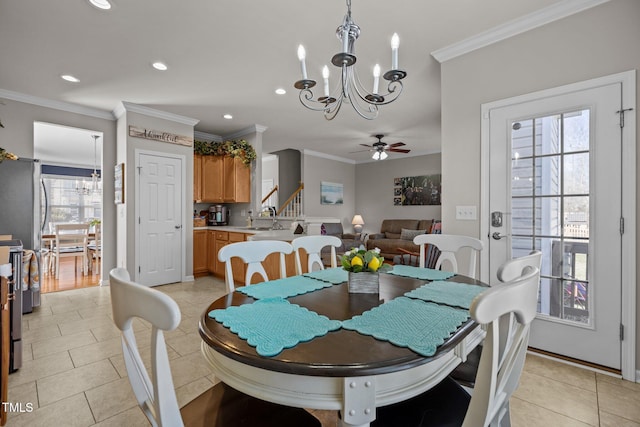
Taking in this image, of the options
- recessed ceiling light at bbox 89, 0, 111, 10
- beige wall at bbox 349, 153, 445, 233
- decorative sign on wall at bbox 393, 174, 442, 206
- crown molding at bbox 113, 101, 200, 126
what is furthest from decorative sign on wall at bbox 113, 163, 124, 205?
decorative sign on wall at bbox 393, 174, 442, 206

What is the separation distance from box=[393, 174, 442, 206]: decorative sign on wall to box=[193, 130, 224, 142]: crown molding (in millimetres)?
4762

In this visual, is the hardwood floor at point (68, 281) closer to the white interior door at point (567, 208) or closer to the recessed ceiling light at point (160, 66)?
the recessed ceiling light at point (160, 66)

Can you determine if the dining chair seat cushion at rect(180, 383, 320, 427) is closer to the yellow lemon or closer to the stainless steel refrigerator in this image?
the yellow lemon

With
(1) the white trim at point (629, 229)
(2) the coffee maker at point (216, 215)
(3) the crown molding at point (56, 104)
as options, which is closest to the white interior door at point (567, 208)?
(1) the white trim at point (629, 229)

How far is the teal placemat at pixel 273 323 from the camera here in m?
0.88

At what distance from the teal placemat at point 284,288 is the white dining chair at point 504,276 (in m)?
0.71

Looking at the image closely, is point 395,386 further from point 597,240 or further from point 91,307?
point 91,307

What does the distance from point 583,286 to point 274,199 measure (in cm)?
726

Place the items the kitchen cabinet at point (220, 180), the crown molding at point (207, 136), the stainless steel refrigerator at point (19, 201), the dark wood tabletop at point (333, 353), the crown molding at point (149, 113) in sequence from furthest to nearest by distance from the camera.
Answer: the crown molding at point (207, 136)
the kitchen cabinet at point (220, 180)
the crown molding at point (149, 113)
the stainless steel refrigerator at point (19, 201)
the dark wood tabletop at point (333, 353)

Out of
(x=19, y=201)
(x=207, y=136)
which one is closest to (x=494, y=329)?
(x=19, y=201)

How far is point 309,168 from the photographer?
775 cm

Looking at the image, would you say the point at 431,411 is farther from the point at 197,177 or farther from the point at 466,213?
the point at 197,177

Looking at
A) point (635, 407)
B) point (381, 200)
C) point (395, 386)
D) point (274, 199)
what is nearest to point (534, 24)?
point (635, 407)

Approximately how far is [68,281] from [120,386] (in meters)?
4.18
